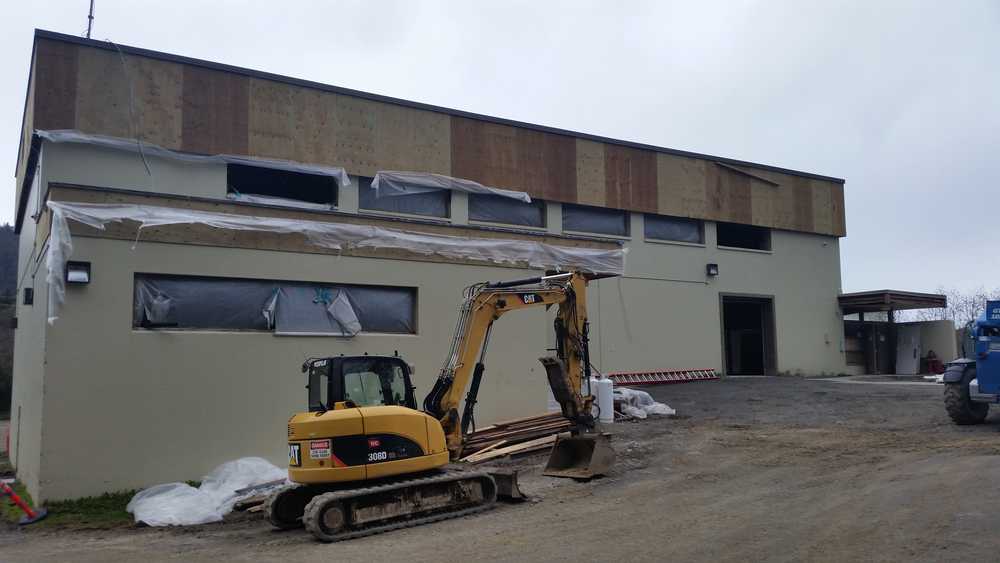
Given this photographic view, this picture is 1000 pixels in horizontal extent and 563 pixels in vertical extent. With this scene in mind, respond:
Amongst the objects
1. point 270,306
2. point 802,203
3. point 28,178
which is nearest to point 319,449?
point 270,306

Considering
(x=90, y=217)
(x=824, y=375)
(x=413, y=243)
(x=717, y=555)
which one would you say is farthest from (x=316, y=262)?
(x=824, y=375)

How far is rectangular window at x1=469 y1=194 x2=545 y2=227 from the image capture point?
23.2 metres

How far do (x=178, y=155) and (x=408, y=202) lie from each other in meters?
6.08

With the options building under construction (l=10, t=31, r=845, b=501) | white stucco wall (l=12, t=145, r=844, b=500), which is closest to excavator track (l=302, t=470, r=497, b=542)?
white stucco wall (l=12, t=145, r=844, b=500)

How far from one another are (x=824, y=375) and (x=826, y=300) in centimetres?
290

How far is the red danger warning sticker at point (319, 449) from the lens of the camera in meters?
9.60

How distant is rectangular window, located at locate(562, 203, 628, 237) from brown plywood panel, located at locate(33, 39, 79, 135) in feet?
45.4

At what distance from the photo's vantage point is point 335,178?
2080 cm

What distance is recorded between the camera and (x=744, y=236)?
29.3 meters

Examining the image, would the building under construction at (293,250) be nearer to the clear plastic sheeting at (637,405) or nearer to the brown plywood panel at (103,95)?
the brown plywood panel at (103,95)

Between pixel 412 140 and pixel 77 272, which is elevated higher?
pixel 412 140

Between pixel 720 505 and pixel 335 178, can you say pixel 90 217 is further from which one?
pixel 720 505

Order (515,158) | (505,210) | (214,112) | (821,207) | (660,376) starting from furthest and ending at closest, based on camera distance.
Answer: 1. (821,207)
2. (660,376)
3. (515,158)
4. (505,210)
5. (214,112)

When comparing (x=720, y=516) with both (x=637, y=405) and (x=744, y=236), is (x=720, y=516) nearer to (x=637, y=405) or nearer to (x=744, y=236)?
(x=637, y=405)
